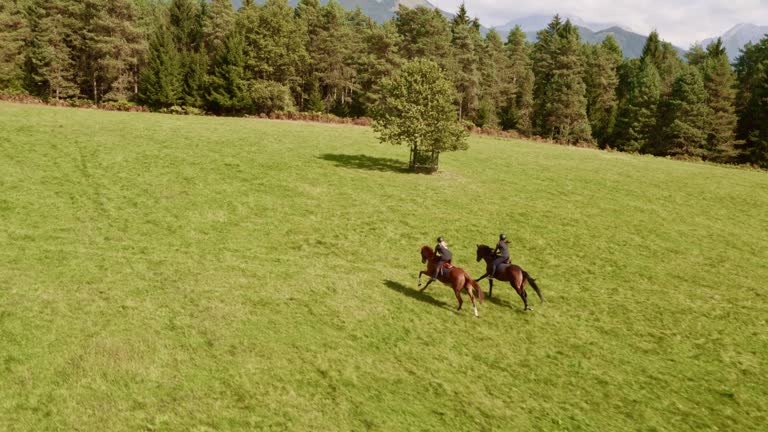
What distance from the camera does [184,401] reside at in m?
9.30

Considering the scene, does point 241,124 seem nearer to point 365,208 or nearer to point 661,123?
point 365,208

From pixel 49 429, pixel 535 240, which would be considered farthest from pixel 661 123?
pixel 49 429

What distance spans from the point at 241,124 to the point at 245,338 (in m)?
40.1

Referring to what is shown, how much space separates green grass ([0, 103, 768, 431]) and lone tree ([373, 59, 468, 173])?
12.0 feet

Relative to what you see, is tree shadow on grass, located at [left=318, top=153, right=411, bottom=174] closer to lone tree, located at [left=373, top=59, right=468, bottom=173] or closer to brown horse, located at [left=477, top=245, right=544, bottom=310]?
lone tree, located at [left=373, top=59, right=468, bottom=173]

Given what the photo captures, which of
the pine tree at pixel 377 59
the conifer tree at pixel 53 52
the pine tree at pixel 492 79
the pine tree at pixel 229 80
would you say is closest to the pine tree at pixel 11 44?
the conifer tree at pixel 53 52

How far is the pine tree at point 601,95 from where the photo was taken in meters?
81.1

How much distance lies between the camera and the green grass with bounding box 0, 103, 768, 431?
31.7 feet

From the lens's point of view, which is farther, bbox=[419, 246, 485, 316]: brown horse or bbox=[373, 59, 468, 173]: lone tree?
bbox=[373, 59, 468, 173]: lone tree

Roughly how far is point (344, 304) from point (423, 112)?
2102 centimetres

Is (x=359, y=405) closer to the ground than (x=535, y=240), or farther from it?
closer to the ground

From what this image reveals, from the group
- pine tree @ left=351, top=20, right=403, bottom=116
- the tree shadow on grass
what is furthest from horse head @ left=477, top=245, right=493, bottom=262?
pine tree @ left=351, top=20, right=403, bottom=116

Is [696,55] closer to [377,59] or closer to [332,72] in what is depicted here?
[377,59]

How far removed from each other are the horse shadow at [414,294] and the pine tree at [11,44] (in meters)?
73.3
